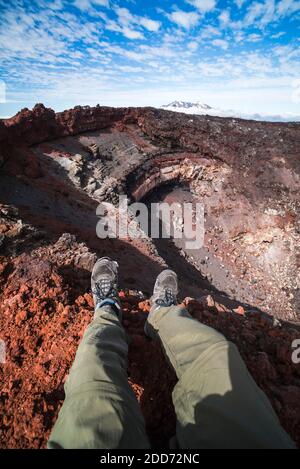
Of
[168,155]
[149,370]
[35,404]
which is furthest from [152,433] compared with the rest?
[168,155]

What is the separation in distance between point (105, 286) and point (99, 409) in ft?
6.19

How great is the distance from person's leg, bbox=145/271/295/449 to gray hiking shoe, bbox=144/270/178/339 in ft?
2.01

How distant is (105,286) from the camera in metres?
3.38

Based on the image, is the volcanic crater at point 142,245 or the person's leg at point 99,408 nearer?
the person's leg at point 99,408

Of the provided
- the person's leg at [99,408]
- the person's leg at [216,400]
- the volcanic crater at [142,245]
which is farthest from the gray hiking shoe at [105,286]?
the person's leg at [216,400]

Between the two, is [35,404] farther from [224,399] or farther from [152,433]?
[224,399]

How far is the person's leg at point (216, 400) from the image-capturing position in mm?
1411

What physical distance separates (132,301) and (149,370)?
4.10ft

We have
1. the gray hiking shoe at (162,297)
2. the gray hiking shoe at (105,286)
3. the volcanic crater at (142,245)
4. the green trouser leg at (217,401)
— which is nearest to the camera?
the green trouser leg at (217,401)

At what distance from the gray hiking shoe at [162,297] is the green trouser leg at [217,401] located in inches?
27.5

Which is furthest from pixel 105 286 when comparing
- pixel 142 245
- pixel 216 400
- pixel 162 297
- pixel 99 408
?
pixel 142 245

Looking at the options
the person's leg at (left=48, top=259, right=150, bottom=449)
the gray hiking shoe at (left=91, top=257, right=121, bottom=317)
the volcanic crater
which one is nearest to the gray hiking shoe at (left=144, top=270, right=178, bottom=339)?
the volcanic crater

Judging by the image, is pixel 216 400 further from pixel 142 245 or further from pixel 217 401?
pixel 142 245

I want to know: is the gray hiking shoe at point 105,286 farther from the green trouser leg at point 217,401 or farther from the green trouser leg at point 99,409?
the green trouser leg at point 217,401
